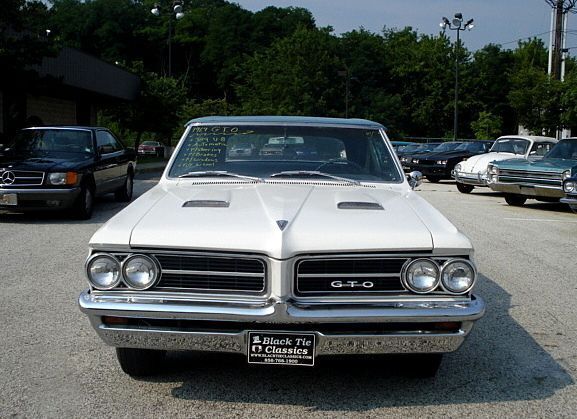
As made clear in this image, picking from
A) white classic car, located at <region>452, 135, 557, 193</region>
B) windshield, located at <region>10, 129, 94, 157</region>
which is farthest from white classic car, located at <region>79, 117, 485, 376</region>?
white classic car, located at <region>452, 135, 557, 193</region>

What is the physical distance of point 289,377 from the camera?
4.47 metres

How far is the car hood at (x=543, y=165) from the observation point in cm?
1526

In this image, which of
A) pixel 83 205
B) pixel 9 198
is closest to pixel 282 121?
pixel 83 205

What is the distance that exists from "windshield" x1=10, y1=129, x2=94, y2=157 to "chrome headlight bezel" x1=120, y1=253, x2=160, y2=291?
9.42m

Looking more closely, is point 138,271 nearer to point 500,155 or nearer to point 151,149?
point 500,155

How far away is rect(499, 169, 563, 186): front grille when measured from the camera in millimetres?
15195

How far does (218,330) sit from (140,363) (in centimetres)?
76

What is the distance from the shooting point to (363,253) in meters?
3.82

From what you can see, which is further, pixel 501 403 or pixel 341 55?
pixel 341 55

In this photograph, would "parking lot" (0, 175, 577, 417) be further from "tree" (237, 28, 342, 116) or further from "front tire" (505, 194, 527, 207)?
"tree" (237, 28, 342, 116)

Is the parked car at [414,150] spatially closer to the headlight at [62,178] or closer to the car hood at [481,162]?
the car hood at [481,162]

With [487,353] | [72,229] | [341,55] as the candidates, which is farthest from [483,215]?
[341,55]

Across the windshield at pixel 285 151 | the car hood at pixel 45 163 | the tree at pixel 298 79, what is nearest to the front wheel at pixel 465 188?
the car hood at pixel 45 163

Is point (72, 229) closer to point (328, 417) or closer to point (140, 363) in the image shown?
point (140, 363)
